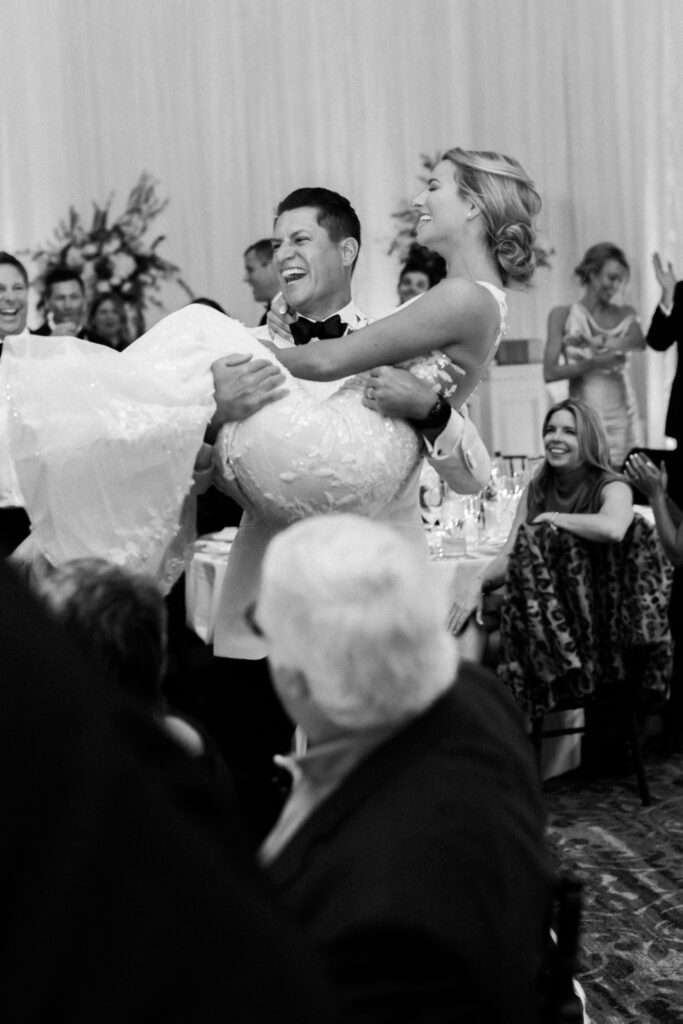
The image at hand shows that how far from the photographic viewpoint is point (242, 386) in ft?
7.77

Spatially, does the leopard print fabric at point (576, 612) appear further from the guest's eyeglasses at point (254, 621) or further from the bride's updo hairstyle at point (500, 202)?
the guest's eyeglasses at point (254, 621)

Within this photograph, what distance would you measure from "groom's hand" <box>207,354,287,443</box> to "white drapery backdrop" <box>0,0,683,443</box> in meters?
7.55

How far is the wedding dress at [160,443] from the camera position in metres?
2.25

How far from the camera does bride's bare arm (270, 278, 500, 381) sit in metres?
2.45

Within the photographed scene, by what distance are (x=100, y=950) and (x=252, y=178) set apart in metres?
10.1

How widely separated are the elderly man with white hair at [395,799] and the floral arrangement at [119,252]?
7.43m

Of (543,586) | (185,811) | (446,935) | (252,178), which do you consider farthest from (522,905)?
(252,178)

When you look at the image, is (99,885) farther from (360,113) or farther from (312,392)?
(360,113)

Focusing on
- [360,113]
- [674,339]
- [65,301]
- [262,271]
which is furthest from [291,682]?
[360,113]

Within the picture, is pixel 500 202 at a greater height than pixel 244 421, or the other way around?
A: pixel 500 202

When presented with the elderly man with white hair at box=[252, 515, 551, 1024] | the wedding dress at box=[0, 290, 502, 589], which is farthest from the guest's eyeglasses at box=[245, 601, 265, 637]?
the wedding dress at box=[0, 290, 502, 589]

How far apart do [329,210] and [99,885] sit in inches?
95.9

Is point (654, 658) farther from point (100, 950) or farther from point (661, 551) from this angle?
point (100, 950)

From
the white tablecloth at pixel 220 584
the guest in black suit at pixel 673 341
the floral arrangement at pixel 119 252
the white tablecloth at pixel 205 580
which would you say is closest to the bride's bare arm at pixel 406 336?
the white tablecloth at pixel 220 584
